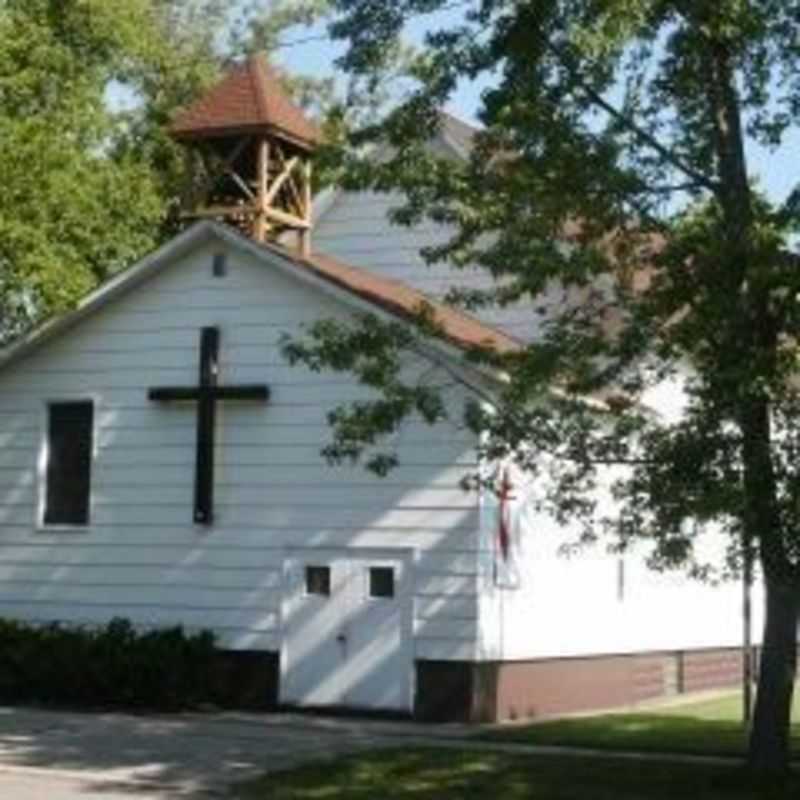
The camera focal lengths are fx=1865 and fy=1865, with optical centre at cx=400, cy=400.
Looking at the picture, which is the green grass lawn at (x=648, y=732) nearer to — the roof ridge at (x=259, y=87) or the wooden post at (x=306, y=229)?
the wooden post at (x=306, y=229)

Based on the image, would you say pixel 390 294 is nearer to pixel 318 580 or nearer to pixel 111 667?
pixel 318 580

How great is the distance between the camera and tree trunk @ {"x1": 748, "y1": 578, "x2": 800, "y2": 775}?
16.8m

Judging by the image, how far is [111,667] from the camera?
2388 centimetres

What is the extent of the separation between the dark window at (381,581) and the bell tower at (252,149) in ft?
19.0

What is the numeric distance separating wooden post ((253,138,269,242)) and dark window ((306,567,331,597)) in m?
5.38

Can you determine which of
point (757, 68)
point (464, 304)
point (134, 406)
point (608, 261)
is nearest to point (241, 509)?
point (134, 406)

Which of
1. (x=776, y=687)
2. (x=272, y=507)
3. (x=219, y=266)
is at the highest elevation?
(x=219, y=266)

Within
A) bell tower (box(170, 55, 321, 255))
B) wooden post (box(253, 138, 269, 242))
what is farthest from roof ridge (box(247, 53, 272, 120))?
wooden post (box(253, 138, 269, 242))

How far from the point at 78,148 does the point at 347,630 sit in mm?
12158

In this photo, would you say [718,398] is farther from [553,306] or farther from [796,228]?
[553,306]

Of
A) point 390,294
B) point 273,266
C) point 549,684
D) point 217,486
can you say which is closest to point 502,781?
point 549,684

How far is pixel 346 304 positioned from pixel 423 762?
7.91m

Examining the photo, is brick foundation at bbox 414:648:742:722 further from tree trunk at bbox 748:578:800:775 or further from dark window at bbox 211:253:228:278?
tree trunk at bbox 748:578:800:775

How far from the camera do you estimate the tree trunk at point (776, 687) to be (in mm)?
16781
